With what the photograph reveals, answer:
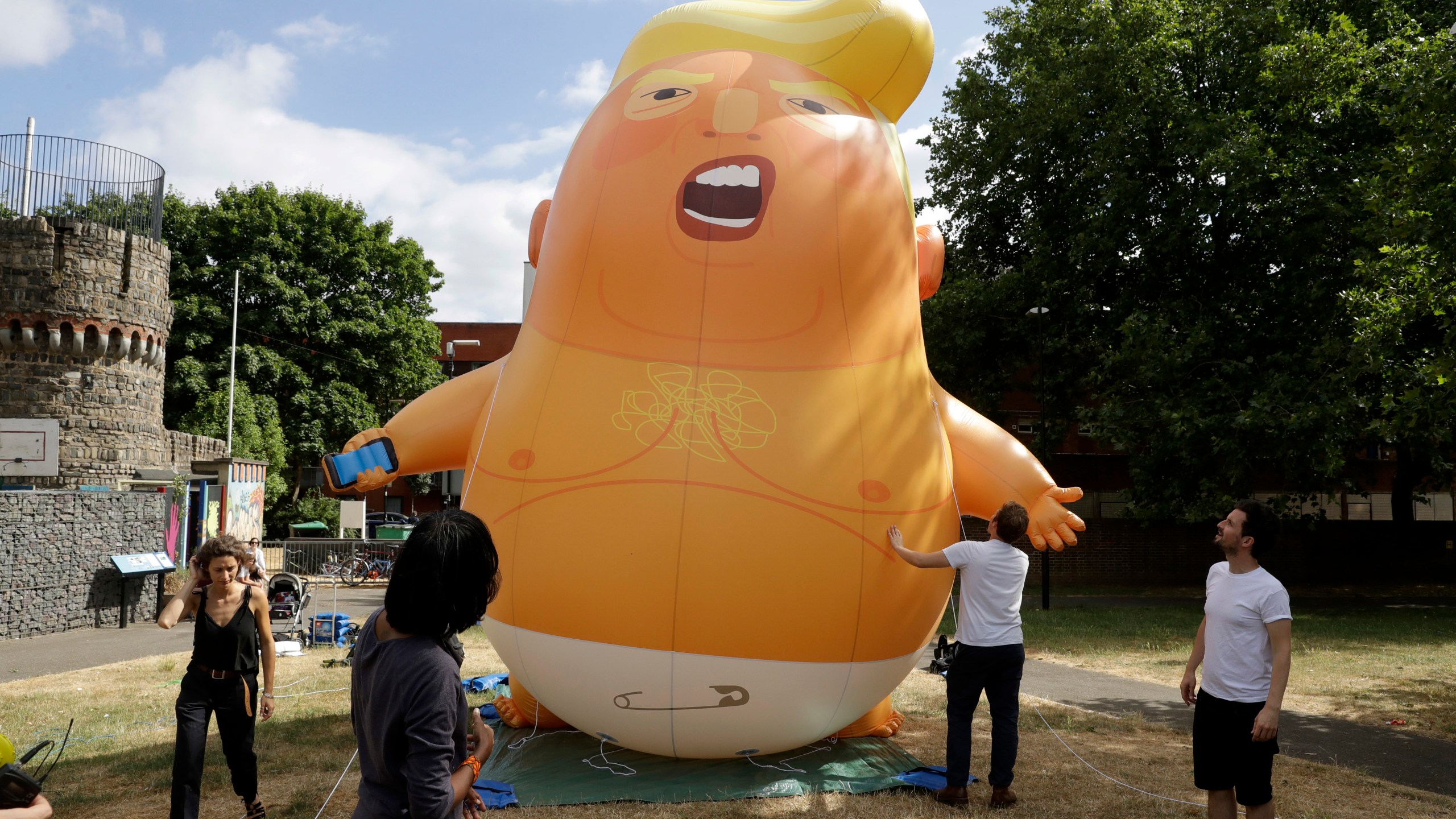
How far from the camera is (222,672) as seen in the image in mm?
4969

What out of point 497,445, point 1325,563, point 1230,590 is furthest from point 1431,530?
point 497,445

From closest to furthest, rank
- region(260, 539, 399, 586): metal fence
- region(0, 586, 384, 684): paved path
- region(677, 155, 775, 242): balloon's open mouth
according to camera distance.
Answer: region(677, 155, 775, 242): balloon's open mouth → region(0, 586, 384, 684): paved path → region(260, 539, 399, 586): metal fence

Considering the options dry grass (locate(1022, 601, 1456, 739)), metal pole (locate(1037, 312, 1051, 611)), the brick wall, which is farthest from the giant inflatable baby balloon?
the brick wall

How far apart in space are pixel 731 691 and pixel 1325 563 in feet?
A: 83.4

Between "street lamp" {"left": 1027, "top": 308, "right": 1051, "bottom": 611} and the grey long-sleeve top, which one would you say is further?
"street lamp" {"left": 1027, "top": 308, "right": 1051, "bottom": 611}

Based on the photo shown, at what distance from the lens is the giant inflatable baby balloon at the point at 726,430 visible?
→ 5270mm

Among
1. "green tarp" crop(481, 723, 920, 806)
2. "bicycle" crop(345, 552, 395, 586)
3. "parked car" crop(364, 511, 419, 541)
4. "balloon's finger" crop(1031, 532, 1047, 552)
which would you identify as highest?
"balloon's finger" crop(1031, 532, 1047, 552)

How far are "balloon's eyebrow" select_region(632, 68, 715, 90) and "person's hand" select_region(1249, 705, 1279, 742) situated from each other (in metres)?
4.69

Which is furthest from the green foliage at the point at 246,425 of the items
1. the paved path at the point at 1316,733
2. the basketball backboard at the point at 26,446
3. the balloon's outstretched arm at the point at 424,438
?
the paved path at the point at 1316,733

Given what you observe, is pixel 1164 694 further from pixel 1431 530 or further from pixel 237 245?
pixel 237 245

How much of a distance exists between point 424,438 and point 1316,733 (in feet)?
25.1

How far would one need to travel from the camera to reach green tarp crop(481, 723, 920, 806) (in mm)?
5570

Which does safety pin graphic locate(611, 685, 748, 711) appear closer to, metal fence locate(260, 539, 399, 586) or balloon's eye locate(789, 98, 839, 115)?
balloon's eye locate(789, 98, 839, 115)

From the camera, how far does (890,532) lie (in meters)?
5.53
